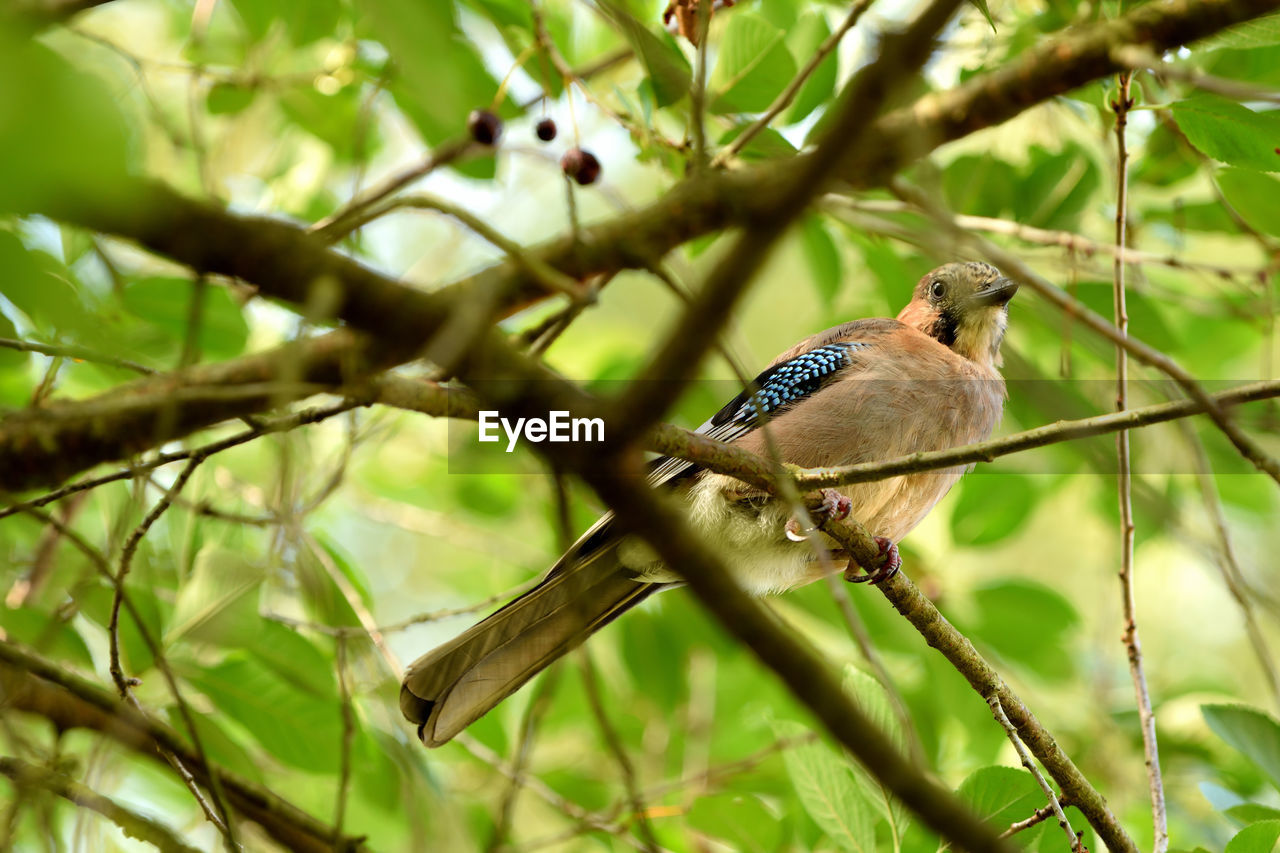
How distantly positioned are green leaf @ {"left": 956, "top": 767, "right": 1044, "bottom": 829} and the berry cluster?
2.01 m

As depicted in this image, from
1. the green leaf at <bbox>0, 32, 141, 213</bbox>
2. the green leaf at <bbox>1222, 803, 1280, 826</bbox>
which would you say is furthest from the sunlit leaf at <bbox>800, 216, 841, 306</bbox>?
the green leaf at <bbox>0, 32, 141, 213</bbox>

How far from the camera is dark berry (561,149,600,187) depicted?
3189 millimetres

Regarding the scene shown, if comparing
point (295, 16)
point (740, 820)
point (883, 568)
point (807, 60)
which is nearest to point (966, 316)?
point (807, 60)

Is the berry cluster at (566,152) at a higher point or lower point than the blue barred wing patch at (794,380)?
higher

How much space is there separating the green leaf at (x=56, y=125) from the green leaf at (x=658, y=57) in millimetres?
1095

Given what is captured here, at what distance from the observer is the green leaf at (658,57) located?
6.95 feet

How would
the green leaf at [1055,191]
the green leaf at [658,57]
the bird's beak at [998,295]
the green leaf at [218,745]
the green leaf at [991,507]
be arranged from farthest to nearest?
the green leaf at [991,507] < the bird's beak at [998,295] < the green leaf at [1055,191] < the green leaf at [218,745] < the green leaf at [658,57]

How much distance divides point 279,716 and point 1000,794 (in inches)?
80.2

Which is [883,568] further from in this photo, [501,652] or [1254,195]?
[1254,195]

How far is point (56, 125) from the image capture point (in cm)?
106

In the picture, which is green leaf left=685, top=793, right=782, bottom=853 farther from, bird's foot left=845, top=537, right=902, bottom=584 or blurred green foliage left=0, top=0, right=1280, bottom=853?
bird's foot left=845, top=537, right=902, bottom=584

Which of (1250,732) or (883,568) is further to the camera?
(1250,732)

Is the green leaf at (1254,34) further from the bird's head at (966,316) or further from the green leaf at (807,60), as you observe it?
the bird's head at (966,316)

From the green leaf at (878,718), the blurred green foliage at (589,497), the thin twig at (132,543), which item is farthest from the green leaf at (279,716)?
the green leaf at (878,718)
